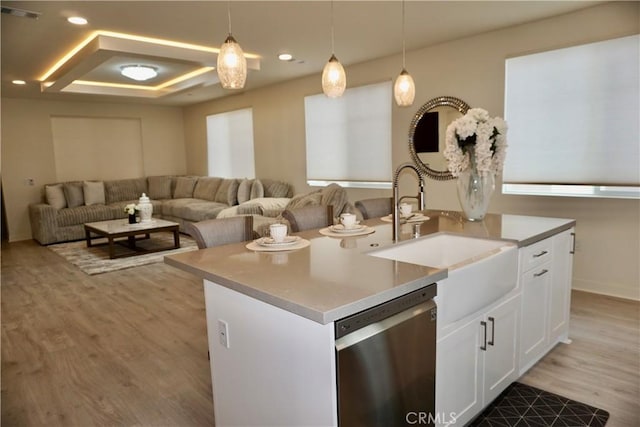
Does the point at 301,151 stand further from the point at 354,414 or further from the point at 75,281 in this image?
the point at 354,414

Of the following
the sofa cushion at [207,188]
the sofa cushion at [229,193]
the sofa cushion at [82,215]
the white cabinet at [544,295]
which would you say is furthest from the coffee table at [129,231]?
the white cabinet at [544,295]

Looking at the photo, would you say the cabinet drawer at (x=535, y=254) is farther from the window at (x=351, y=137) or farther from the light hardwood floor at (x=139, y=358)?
the window at (x=351, y=137)

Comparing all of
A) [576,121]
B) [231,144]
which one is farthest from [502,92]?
[231,144]

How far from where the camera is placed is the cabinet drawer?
2180 mm

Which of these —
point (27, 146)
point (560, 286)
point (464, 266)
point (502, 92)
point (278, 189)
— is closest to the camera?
point (464, 266)

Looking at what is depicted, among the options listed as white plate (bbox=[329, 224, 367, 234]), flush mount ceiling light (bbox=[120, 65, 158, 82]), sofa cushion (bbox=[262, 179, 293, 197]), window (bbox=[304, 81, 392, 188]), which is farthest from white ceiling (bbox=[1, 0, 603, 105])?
sofa cushion (bbox=[262, 179, 293, 197])

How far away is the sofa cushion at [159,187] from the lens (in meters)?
8.48

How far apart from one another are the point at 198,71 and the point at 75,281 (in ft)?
10.6

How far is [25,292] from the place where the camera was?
14.3 feet

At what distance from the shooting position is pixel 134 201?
26.7ft

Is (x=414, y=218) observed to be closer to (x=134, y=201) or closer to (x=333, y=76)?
(x=333, y=76)

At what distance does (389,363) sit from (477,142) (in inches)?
63.1

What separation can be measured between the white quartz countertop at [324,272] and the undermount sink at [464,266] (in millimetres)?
52

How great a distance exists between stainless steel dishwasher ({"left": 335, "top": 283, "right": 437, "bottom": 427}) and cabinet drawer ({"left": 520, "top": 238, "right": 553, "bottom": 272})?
911mm
